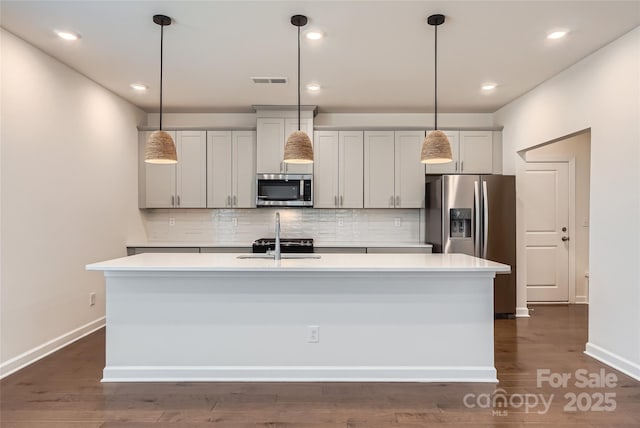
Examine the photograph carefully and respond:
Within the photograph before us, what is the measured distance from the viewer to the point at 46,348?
3.29m

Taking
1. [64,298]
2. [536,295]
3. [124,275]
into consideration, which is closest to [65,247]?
[64,298]

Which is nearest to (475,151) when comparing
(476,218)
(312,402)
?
(476,218)

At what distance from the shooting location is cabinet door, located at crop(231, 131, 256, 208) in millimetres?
4941

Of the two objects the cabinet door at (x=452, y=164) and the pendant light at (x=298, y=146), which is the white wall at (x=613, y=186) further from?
the pendant light at (x=298, y=146)

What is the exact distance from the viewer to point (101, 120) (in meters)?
4.14

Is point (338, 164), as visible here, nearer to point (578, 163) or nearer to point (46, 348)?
point (578, 163)

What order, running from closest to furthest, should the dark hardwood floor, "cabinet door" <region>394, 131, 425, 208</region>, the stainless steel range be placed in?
1. the dark hardwood floor
2. the stainless steel range
3. "cabinet door" <region>394, 131, 425, 208</region>

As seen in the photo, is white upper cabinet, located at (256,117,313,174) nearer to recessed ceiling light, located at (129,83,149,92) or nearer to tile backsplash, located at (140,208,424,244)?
tile backsplash, located at (140,208,424,244)

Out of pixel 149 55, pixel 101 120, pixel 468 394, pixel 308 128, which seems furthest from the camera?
pixel 308 128

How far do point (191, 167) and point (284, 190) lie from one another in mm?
1259

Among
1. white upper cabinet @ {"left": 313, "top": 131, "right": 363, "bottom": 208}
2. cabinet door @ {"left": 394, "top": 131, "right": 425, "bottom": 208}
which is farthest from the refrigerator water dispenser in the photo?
white upper cabinet @ {"left": 313, "top": 131, "right": 363, "bottom": 208}

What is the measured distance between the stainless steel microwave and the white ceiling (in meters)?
0.98

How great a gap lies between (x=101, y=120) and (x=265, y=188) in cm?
194

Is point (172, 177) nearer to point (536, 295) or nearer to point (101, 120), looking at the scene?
point (101, 120)
